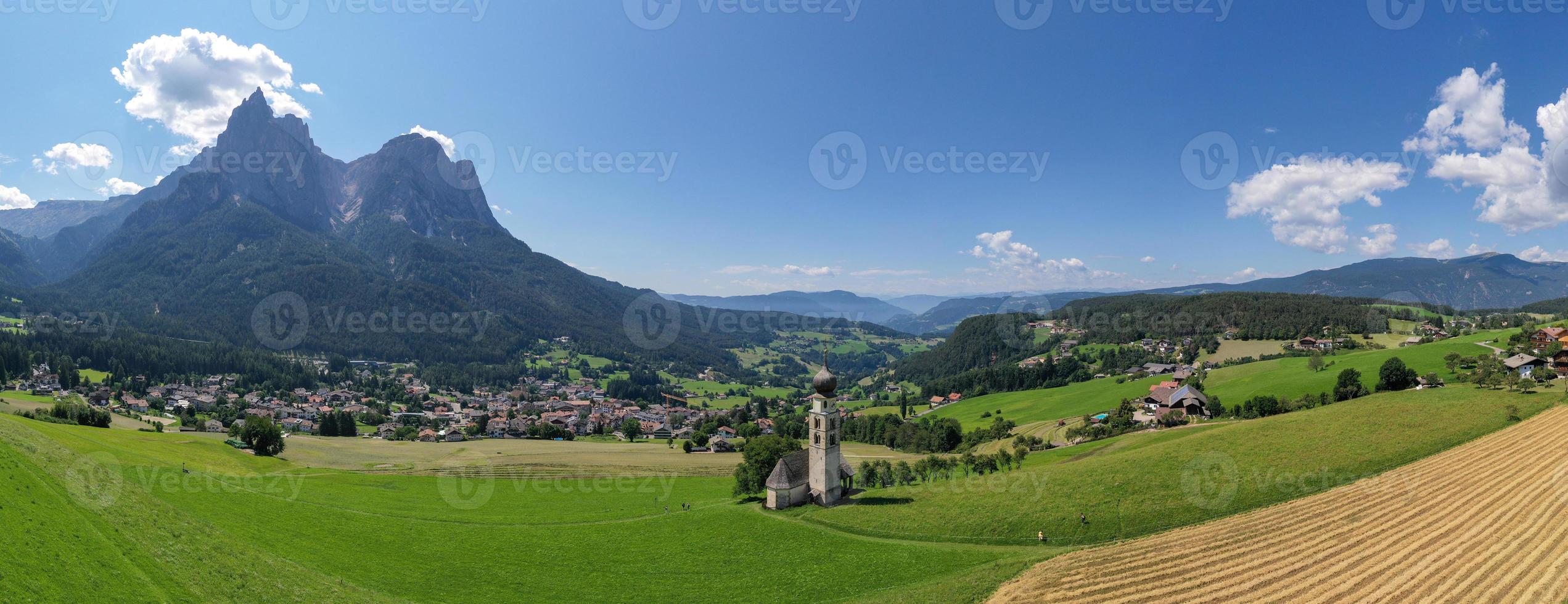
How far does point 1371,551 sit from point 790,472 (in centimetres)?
3035

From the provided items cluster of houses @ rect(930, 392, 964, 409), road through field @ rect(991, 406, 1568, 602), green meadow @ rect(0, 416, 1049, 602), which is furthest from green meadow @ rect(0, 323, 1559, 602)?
cluster of houses @ rect(930, 392, 964, 409)

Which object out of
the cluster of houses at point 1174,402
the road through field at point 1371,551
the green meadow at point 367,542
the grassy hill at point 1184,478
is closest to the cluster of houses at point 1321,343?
the cluster of houses at point 1174,402

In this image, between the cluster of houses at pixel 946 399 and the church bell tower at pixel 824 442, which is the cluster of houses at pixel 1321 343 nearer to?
the cluster of houses at pixel 946 399

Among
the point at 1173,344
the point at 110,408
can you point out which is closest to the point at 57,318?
the point at 110,408

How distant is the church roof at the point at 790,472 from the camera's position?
1646 inches

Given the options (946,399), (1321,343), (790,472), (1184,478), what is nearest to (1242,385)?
(1321,343)

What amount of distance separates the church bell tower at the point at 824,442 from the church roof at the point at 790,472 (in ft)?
1.77

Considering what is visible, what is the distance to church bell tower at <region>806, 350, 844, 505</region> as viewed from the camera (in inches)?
1630

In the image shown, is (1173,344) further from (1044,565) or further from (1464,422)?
(1044,565)

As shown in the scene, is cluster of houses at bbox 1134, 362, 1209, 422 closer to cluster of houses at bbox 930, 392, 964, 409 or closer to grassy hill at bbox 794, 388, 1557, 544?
grassy hill at bbox 794, 388, 1557, 544

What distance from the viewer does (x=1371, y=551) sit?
952 inches

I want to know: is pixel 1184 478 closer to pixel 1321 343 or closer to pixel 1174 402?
pixel 1174 402

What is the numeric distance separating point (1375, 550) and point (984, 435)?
51513 mm

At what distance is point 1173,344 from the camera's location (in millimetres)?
135375
